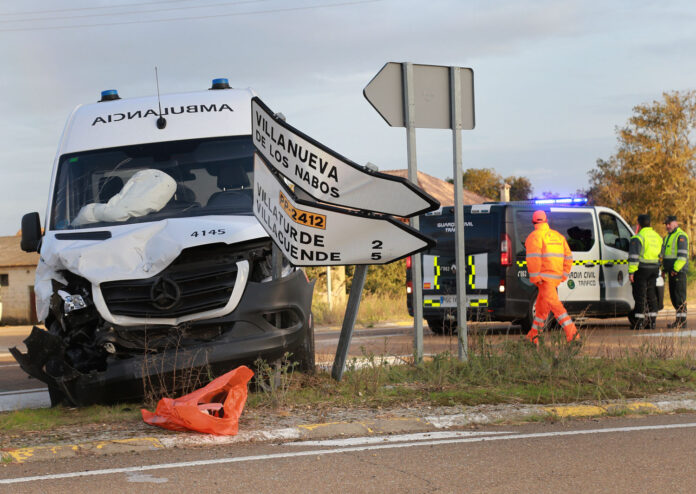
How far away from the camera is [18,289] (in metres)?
43.7

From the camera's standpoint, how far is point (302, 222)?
7.74m

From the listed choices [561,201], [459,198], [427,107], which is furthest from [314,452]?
[561,201]

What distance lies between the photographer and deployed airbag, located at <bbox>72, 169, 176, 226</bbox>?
882 cm

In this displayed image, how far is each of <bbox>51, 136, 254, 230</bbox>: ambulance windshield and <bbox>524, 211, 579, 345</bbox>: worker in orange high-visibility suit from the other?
463 cm

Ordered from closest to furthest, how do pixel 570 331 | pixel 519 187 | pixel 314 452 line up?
pixel 314 452, pixel 570 331, pixel 519 187

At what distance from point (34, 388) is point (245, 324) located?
12.4 feet

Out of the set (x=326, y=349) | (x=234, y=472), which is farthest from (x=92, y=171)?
(x=326, y=349)

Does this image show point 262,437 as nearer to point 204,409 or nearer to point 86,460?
point 204,409

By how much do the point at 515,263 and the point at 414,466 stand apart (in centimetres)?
922

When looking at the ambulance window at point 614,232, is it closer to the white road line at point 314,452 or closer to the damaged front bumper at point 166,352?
the white road line at point 314,452

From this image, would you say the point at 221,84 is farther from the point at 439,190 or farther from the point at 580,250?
the point at 439,190

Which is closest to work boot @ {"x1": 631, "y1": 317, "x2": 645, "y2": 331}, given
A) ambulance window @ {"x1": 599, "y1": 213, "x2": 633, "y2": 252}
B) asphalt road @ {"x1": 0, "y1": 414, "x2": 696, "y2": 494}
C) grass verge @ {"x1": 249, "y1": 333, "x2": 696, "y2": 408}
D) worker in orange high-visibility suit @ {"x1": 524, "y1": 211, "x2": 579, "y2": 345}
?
ambulance window @ {"x1": 599, "y1": 213, "x2": 633, "y2": 252}

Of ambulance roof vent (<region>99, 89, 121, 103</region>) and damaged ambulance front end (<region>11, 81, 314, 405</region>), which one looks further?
ambulance roof vent (<region>99, 89, 121, 103</region>)

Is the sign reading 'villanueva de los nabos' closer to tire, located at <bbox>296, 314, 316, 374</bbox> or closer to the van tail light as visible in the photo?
tire, located at <bbox>296, 314, 316, 374</bbox>
